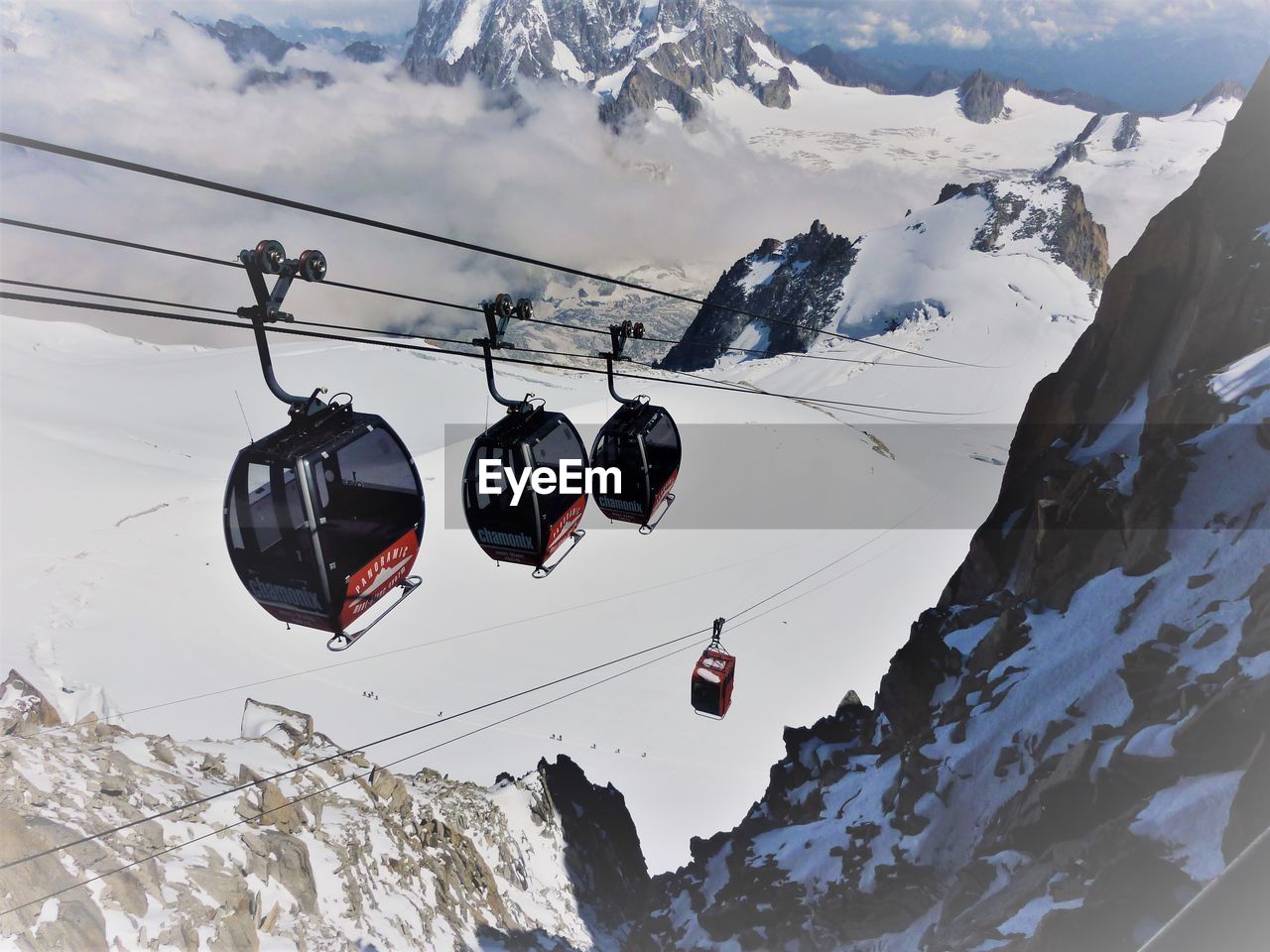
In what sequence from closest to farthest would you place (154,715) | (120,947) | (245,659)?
(120,947), (154,715), (245,659)

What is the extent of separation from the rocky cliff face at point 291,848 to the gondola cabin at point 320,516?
12211 mm

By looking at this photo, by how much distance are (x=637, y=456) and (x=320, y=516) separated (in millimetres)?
6955

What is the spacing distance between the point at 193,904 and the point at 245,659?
45.0ft

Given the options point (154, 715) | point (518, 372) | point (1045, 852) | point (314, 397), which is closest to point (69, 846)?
point (154, 715)

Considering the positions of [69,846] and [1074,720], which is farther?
[1074,720]

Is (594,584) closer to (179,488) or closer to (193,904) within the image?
(193,904)

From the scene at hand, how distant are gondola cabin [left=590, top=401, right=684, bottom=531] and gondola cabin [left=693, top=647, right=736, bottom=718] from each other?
5501 mm

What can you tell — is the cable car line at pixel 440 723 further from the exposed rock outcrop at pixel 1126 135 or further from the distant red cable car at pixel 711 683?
the exposed rock outcrop at pixel 1126 135

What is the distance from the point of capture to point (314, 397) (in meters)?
8.51

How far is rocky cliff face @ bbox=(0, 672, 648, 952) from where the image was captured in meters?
15.5

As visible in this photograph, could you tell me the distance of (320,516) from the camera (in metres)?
8.21

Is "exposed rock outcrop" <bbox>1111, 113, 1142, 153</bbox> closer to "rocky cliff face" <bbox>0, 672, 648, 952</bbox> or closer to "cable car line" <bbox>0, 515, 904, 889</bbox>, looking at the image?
"cable car line" <bbox>0, 515, 904, 889</bbox>

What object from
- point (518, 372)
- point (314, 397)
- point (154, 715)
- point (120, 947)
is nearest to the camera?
point (314, 397)

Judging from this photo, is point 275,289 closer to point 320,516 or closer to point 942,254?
point 320,516
